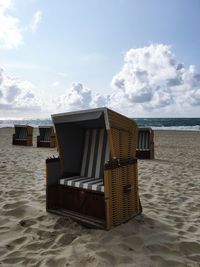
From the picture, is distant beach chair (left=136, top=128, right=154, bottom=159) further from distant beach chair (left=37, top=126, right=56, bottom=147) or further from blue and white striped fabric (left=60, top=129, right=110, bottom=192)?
blue and white striped fabric (left=60, top=129, right=110, bottom=192)

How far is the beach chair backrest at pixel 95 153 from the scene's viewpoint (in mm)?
4829

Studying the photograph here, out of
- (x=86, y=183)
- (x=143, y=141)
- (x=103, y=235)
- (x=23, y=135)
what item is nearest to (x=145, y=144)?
(x=143, y=141)

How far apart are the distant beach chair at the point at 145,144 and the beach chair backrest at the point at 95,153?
631 centimetres

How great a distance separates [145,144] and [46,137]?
21.9 feet

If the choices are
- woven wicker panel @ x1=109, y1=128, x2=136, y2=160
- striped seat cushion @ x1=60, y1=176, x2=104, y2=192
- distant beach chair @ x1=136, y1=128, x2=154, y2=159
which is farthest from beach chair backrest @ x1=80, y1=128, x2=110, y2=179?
distant beach chair @ x1=136, y1=128, x2=154, y2=159

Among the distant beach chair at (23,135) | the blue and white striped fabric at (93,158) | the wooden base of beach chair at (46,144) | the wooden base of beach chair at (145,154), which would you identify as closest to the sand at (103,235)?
the blue and white striped fabric at (93,158)

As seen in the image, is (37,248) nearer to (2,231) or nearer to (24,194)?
(2,231)

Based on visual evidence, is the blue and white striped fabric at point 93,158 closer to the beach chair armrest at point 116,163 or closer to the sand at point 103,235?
the beach chair armrest at point 116,163

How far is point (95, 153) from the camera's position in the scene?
498 cm

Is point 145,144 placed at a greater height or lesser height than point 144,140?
lesser

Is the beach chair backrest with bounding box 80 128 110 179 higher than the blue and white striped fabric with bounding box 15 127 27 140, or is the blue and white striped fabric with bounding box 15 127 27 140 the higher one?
the blue and white striped fabric with bounding box 15 127 27 140

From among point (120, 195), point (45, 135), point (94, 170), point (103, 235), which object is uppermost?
point (45, 135)

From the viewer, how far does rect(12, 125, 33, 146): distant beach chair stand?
1639 centimetres

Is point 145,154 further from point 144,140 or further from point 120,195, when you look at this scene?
point 120,195
